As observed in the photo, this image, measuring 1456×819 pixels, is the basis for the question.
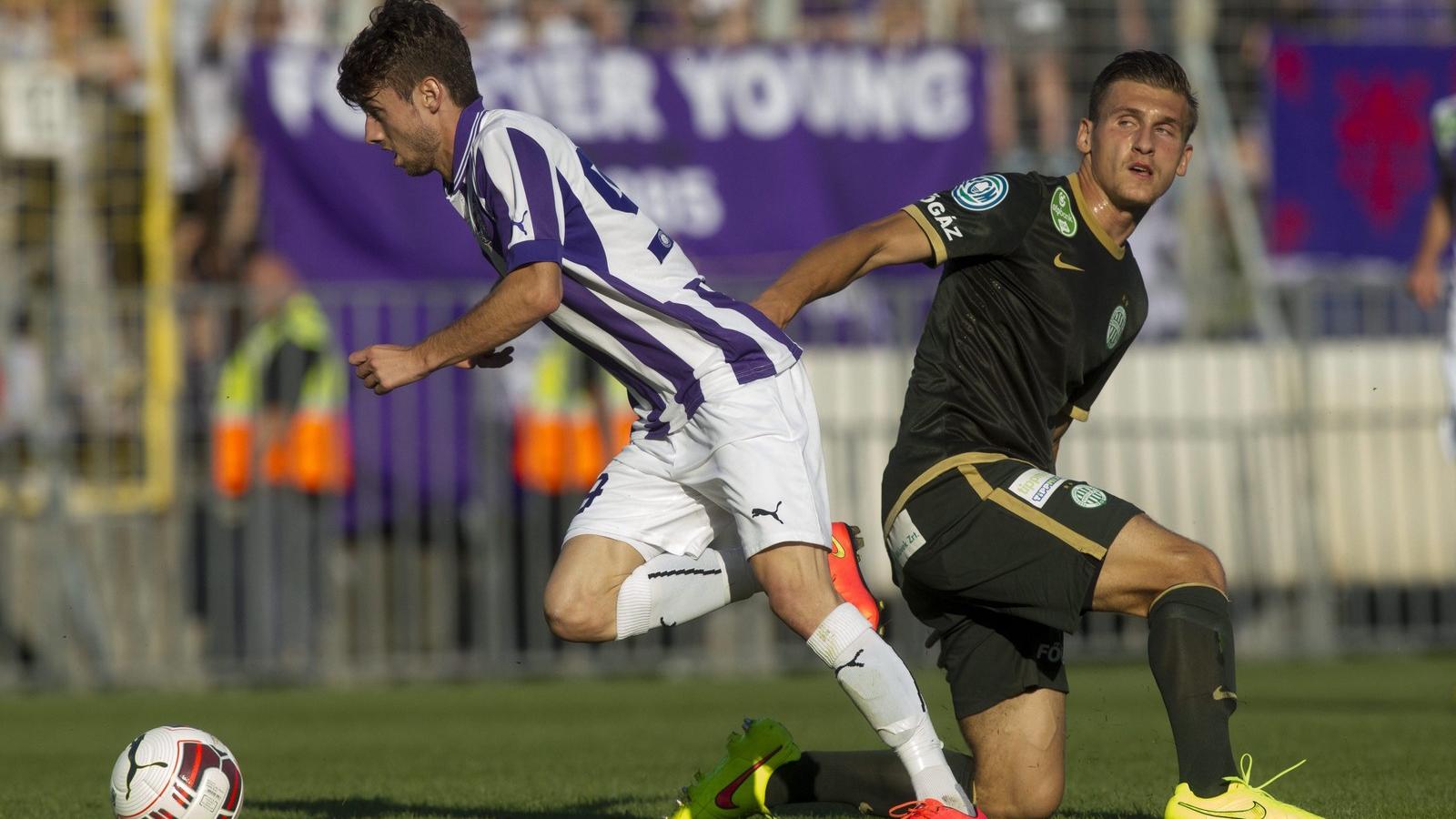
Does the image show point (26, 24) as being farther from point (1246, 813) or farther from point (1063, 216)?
point (1246, 813)

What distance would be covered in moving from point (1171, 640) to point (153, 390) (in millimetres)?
9008

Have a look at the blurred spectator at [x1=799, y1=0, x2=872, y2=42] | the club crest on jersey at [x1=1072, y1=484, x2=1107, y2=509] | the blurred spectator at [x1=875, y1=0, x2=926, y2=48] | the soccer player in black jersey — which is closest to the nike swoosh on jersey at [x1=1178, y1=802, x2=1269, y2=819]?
the soccer player in black jersey

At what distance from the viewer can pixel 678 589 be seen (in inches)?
243

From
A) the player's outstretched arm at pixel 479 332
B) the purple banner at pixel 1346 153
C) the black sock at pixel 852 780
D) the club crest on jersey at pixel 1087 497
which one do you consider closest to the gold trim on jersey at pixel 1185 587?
the club crest on jersey at pixel 1087 497

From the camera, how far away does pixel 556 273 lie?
18.4 feet

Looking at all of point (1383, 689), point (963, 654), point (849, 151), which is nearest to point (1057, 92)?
point (849, 151)

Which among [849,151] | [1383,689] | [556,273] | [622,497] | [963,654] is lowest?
[1383,689]

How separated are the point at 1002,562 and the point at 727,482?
77cm

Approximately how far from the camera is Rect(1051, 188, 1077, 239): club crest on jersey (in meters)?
6.06

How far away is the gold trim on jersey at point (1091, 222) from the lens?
6.10 m

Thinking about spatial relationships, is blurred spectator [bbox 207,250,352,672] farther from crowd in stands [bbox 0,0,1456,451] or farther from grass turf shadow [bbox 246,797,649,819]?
grass turf shadow [bbox 246,797,649,819]

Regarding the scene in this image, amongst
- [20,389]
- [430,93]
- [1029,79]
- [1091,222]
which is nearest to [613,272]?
[430,93]

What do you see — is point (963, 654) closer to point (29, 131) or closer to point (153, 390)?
point (153, 390)

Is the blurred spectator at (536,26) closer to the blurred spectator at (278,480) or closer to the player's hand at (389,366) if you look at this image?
the blurred spectator at (278,480)
